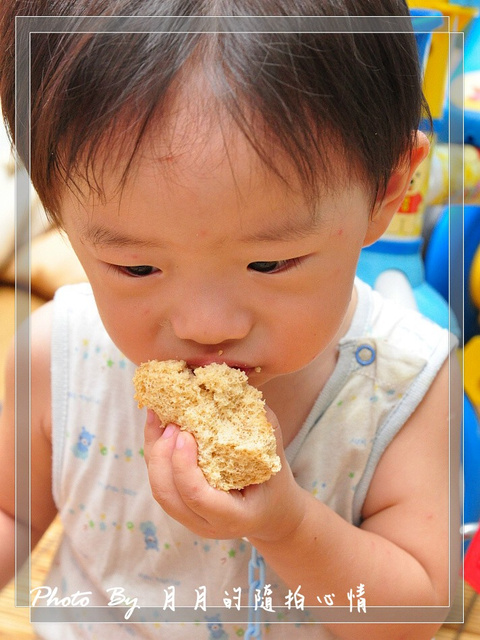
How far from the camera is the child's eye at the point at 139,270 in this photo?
0.46m

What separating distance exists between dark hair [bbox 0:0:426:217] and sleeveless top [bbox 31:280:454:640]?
0.26 m

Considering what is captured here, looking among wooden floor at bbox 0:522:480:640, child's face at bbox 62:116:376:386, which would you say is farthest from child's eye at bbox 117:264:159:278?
wooden floor at bbox 0:522:480:640

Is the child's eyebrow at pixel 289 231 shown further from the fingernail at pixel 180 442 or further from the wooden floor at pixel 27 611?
the wooden floor at pixel 27 611

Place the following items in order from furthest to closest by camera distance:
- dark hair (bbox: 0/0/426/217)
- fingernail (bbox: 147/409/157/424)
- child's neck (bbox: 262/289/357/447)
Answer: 1. child's neck (bbox: 262/289/357/447)
2. fingernail (bbox: 147/409/157/424)
3. dark hair (bbox: 0/0/426/217)

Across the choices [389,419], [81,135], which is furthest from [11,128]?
[389,419]

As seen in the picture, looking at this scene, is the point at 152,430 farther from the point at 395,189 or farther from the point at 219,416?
the point at 395,189

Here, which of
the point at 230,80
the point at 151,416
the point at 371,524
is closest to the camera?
the point at 230,80

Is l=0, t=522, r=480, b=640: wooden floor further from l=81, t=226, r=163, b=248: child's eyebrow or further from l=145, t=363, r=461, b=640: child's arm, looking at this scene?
l=81, t=226, r=163, b=248: child's eyebrow

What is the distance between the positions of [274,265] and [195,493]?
0.47 feet

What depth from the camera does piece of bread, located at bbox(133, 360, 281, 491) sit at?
1.53 feet

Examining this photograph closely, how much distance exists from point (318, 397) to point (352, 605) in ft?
0.56

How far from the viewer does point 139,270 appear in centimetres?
47

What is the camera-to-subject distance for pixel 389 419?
66cm

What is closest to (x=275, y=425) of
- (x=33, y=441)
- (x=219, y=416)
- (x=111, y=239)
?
(x=219, y=416)
